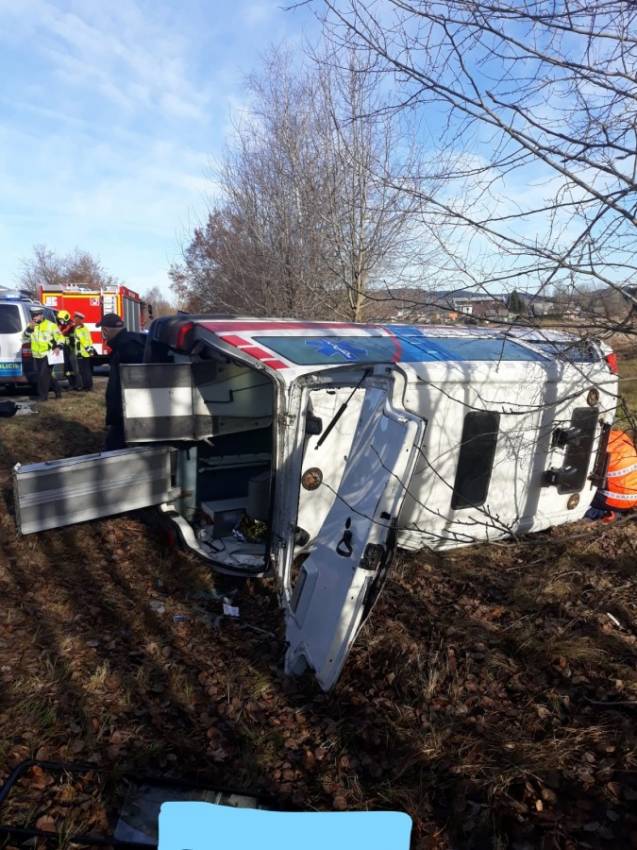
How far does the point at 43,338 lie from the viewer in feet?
39.4

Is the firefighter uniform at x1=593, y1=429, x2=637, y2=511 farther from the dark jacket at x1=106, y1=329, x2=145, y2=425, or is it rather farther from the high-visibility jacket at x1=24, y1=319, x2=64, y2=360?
the high-visibility jacket at x1=24, y1=319, x2=64, y2=360

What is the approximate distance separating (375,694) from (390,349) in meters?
2.64

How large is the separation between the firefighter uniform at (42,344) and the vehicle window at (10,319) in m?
0.42

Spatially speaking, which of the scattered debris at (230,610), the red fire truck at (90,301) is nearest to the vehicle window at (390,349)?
the scattered debris at (230,610)

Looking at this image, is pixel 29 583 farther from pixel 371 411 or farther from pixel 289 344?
pixel 371 411

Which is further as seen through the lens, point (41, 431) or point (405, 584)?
point (41, 431)

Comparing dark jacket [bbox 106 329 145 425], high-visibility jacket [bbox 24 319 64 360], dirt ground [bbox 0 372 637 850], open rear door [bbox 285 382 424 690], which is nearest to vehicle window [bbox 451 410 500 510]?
dirt ground [bbox 0 372 637 850]

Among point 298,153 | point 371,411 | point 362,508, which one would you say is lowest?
point 362,508

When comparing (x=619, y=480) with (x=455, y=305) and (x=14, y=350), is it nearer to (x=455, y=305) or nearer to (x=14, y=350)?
(x=455, y=305)

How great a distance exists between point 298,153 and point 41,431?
7.14 meters

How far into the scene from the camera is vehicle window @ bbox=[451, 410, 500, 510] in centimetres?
473

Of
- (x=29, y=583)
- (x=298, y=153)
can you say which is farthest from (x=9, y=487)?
(x=298, y=153)

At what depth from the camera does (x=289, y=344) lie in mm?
4496

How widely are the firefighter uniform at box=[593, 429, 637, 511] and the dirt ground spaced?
780 mm
